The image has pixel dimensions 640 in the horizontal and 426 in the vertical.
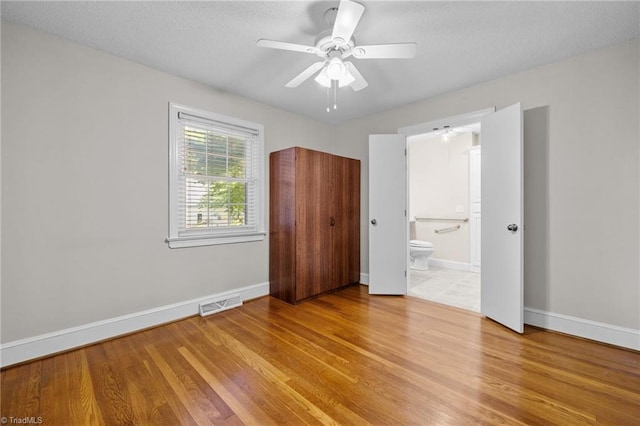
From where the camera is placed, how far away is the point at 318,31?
6.87 ft

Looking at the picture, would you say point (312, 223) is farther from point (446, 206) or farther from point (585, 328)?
point (446, 206)

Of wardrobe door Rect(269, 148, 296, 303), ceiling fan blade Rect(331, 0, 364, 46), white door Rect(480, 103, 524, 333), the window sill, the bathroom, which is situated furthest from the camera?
the bathroom

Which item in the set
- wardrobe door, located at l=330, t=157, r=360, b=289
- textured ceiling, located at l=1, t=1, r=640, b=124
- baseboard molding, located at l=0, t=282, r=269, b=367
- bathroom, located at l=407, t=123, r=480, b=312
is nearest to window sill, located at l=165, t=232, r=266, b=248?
baseboard molding, located at l=0, t=282, r=269, b=367

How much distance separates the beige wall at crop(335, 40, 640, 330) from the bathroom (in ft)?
5.63

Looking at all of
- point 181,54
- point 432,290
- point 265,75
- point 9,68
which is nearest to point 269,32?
point 265,75

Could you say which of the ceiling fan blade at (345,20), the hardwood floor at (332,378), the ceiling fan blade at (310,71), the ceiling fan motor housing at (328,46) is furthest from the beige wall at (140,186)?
the ceiling fan blade at (345,20)

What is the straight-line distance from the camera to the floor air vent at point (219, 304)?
2938mm

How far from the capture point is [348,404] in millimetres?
1582

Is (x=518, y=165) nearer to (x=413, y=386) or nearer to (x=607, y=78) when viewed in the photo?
(x=607, y=78)

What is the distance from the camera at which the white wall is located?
2012mm

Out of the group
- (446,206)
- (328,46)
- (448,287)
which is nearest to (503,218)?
(448,287)

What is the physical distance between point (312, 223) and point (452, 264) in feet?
10.4

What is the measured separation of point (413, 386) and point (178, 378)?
156 centimetres

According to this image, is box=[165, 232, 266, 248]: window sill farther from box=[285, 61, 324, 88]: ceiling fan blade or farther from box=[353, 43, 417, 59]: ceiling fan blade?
box=[353, 43, 417, 59]: ceiling fan blade
